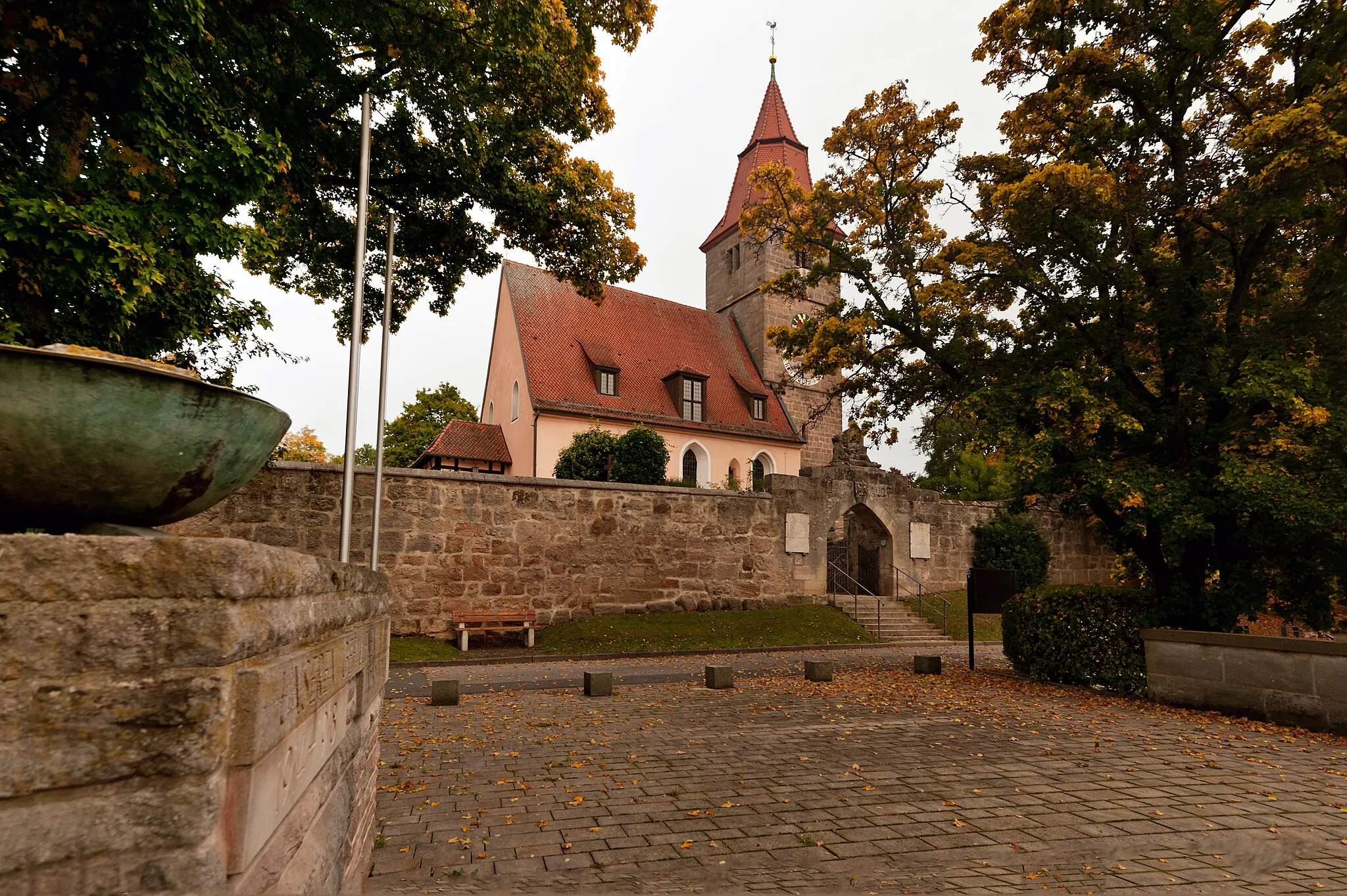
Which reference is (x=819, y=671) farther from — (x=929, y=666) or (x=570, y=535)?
(x=570, y=535)

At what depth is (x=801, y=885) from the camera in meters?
3.72

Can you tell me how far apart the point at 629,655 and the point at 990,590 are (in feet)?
22.9

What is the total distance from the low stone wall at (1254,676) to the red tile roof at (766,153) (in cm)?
3335

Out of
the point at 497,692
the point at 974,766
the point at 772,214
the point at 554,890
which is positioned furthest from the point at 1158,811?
the point at 772,214

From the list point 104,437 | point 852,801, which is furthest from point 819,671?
point 104,437

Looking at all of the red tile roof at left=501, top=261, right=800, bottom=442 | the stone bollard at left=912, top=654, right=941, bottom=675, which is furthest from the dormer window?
the stone bollard at left=912, top=654, right=941, bottom=675

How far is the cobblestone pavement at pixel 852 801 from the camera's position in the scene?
154 inches

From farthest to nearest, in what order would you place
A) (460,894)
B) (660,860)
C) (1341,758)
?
(1341,758) → (660,860) → (460,894)

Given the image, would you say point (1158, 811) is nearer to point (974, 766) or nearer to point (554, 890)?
point (974, 766)

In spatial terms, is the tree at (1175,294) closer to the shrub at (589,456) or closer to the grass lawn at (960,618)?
the grass lawn at (960,618)

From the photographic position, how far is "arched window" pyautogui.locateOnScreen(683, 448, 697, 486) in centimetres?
2977

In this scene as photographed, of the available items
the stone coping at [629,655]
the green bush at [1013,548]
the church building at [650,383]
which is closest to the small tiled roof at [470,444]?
the church building at [650,383]

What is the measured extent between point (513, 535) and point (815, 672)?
7589 millimetres

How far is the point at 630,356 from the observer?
3034 centimetres
